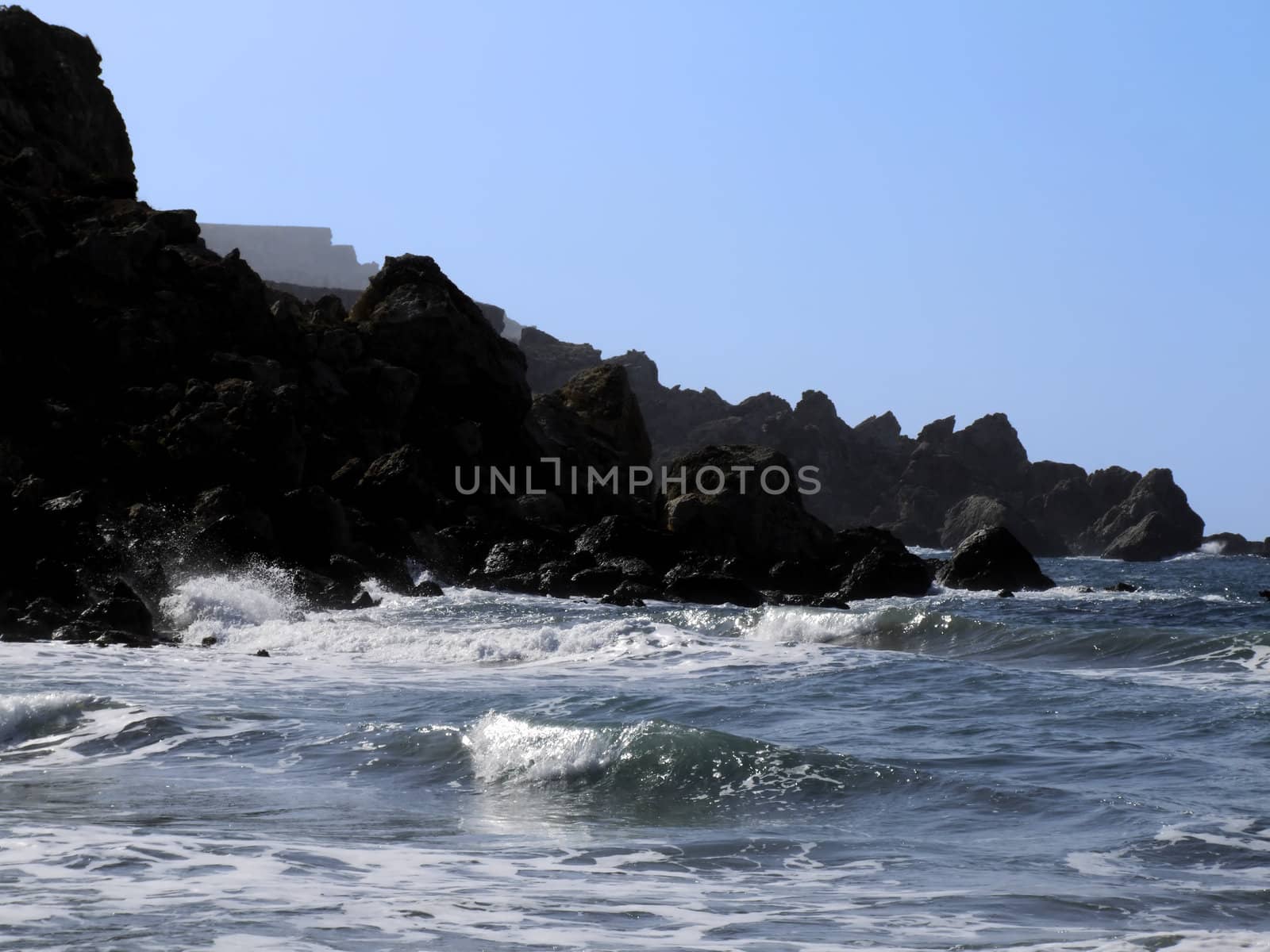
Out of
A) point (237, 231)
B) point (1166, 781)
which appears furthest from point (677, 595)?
point (237, 231)

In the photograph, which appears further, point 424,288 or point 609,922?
point 424,288

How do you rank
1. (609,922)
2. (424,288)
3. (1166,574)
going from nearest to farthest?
(609,922) < (424,288) < (1166,574)

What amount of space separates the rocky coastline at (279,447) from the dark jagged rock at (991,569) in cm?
8

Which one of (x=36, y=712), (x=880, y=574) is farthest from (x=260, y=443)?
(x=36, y=712)

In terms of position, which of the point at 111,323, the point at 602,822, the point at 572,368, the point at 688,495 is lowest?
the point at 602,822

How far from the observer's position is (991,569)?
44.2 meters

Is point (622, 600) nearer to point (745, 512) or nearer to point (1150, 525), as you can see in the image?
point (745, 512)

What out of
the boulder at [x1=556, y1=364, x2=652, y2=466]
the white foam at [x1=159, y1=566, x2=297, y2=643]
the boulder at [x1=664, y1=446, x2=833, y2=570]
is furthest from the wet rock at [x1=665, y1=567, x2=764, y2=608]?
the boulder at [x1=556, y1=364, x2=652, y2=466]

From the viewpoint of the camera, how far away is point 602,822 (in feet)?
33.3

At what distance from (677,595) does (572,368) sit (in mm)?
106634

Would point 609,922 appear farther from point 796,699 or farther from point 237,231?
point 237,231

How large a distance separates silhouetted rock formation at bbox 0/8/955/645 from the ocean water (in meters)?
7.18

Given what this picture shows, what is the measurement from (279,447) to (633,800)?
22885mm

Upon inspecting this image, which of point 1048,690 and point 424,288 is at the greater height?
point 424,288
